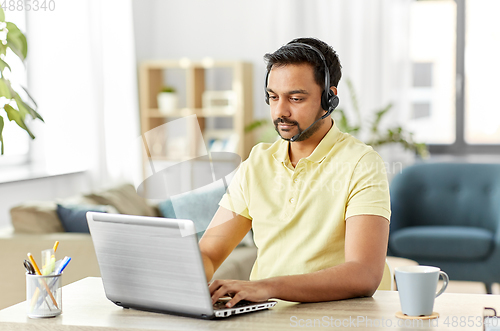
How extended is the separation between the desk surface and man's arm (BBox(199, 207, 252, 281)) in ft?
0.85

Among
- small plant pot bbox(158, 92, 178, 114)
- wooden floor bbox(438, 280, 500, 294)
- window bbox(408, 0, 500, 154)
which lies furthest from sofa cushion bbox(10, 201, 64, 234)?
window bbox(408, 0, 500, 154)

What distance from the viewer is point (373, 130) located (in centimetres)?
410

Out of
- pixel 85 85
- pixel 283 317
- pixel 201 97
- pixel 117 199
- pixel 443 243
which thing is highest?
pixel 85 85

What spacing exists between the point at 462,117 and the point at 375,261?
3.54m

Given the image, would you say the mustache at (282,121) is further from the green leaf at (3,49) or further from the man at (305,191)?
the green leaf at (3,49)

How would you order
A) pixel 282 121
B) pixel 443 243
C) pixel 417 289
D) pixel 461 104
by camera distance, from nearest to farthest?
pixel 417 289 < pixel 282 121 < pixel 443 243 < pixel 461 104

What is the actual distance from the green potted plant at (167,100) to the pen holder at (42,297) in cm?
348

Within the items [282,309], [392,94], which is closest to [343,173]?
[282,309]

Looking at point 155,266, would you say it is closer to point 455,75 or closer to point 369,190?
point 369,190

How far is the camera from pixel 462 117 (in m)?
4.44

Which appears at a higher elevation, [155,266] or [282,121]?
[282,121]

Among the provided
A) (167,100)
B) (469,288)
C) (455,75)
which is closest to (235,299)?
(469,288)

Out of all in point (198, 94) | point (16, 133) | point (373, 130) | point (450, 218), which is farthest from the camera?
point (198, 94)

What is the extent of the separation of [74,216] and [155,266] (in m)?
1.70
